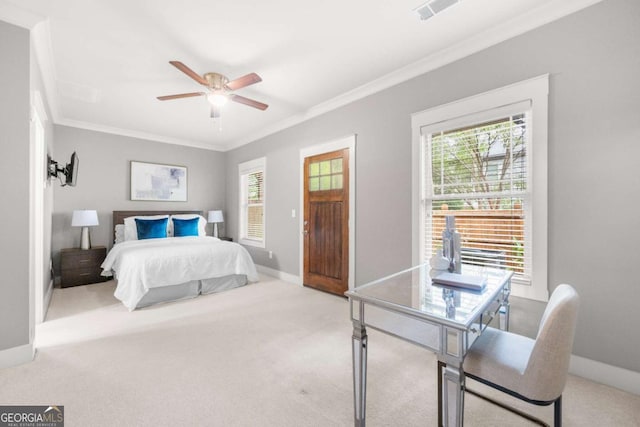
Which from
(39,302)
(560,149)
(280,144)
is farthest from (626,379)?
(39,302)

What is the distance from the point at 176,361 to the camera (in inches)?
85.4

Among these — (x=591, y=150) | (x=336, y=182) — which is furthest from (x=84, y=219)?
(x=591, y=150)

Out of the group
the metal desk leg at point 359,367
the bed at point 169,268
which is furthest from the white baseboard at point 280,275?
the metal desk leg at point 359,367

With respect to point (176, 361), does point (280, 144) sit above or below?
above

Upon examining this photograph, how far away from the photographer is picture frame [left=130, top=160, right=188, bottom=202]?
5188 millimetres

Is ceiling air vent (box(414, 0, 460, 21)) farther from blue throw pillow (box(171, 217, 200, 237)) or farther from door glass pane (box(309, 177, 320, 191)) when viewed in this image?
blue throw pillow (box(171, 217, 200, 237))

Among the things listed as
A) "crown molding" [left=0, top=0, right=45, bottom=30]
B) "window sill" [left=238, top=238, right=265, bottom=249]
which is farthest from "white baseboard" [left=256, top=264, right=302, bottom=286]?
"crown molding" [left=0, top=0, right=45, bottom=30]

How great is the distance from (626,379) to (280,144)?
4.60m

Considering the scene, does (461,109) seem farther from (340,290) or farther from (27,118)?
(27,118)

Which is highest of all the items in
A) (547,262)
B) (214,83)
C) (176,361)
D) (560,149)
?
(214,83)

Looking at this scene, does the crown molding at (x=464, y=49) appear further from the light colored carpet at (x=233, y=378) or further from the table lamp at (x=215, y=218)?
the table lamp at (x=215, y=218)

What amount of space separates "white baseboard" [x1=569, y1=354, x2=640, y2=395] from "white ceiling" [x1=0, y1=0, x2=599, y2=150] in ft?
8.30

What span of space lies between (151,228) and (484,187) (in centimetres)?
498

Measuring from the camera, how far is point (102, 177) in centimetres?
487
